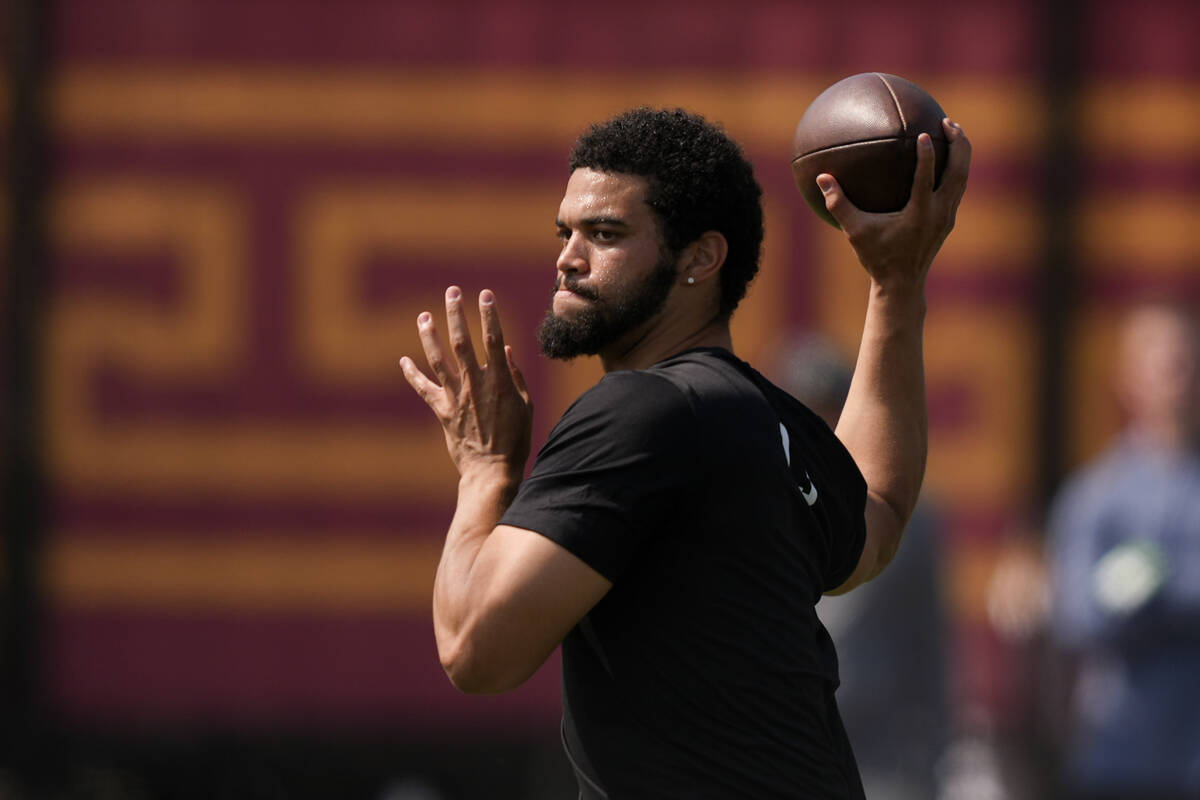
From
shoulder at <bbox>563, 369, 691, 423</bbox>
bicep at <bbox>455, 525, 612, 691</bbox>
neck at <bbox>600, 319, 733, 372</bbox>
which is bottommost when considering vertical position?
bicep at <bbox>455, 525, 612, 691</bbox>

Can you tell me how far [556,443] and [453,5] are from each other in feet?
16.6

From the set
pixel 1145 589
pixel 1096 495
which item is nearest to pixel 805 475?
pixel 1145 589

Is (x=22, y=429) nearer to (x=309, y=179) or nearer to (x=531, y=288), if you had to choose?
(x=309, y=179)

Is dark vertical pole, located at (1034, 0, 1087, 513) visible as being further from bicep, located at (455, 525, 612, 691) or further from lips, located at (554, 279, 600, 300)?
bicep, located at (455, 525, 612, 691)

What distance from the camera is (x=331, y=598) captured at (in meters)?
7.01

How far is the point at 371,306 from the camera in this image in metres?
7.18

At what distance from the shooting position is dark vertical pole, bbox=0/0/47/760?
6.89m

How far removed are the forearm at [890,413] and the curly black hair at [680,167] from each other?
39 cm

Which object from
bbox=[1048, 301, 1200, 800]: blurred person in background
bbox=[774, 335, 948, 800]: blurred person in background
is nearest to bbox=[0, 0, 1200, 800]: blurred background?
bbox=[1048, 301, 1200, 800]: blurred person in background

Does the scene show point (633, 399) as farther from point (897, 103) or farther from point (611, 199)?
point (897, 103)

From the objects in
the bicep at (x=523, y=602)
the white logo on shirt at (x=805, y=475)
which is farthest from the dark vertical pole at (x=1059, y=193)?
the bicep at (x=523, y=602)

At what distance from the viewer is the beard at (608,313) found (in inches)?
105

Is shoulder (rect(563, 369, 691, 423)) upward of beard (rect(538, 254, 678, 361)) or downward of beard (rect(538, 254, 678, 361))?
downward

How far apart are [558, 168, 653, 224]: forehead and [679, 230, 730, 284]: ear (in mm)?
91
